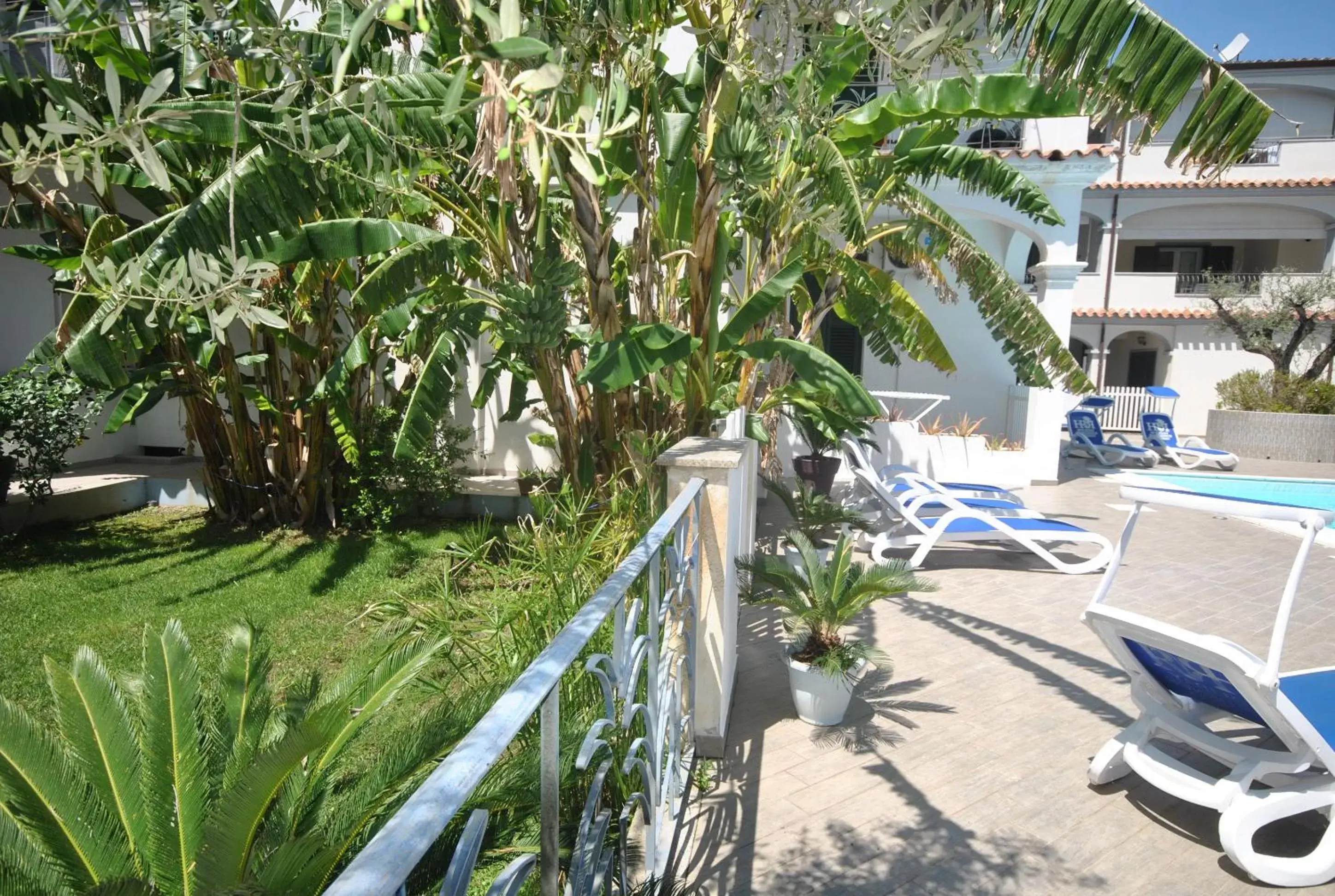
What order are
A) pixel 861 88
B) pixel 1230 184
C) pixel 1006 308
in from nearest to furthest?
pixel 1006 308 → pixel 861 88 → pixel 1230 184

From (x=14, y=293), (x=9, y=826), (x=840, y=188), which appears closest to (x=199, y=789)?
(x=9, y=826)

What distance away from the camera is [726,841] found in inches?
134

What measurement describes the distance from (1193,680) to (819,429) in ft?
14.0

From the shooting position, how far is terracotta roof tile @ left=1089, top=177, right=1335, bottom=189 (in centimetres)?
2328

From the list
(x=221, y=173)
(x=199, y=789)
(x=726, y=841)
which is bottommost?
(x=726, y=841)

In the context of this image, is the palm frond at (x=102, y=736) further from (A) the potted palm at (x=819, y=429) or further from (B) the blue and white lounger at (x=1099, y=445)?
(B) the blue and white lounger at (x=1099, y=445)

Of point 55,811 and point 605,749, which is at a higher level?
point 605,749

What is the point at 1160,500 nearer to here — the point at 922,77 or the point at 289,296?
the point at 922,77

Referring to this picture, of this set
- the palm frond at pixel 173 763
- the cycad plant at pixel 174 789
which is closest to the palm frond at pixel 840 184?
the cycad plant at pixel 174 789

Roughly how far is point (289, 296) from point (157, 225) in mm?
2806

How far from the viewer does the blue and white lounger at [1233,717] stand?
3.20 metres

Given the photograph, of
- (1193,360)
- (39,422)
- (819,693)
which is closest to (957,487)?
(819,693)

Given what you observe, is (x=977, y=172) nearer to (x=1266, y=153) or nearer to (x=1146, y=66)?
(x=1146, y=66)

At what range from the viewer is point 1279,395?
18812 mm
